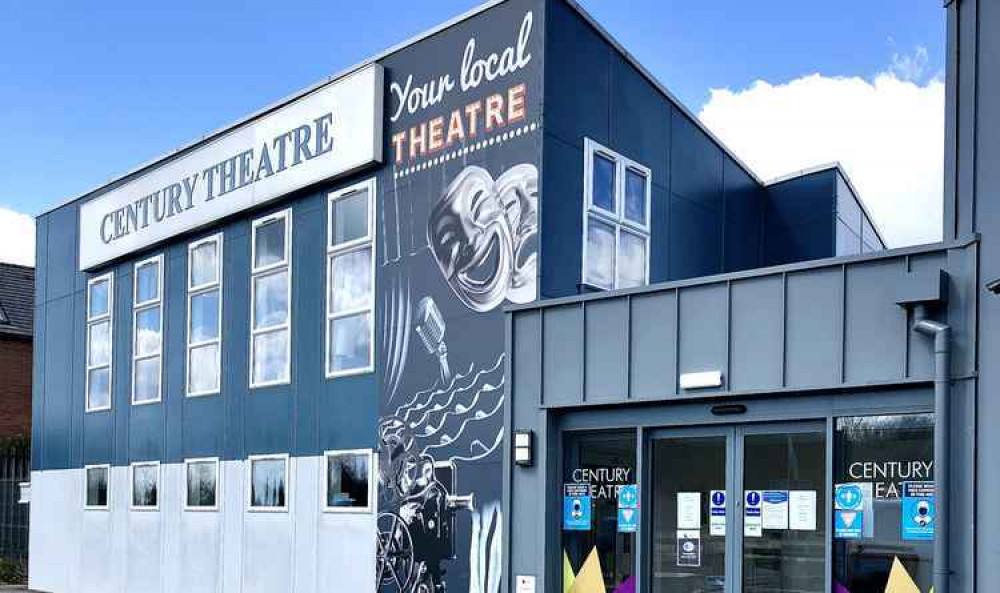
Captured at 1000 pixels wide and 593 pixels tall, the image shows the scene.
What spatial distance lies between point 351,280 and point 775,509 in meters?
6.31

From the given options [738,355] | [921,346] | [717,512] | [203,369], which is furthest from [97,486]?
[921,346]

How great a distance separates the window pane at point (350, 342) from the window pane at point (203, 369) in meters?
2.83

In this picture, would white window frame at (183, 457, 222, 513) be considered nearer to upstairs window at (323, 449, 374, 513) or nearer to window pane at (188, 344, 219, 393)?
window pane at (188, 344, 219, 393)

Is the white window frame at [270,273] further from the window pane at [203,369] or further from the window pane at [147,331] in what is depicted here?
the window pane at [147,331]

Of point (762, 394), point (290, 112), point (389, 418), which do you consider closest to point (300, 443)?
point (389, 418)

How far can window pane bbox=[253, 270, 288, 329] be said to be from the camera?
14180mm

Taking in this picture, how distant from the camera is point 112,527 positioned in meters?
17.2

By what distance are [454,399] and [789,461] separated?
13.1ft

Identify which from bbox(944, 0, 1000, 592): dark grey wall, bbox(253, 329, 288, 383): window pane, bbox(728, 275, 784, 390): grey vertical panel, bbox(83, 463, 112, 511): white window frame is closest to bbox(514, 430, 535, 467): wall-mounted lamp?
bbox(728, 275, 784, 390): grey vertical panel

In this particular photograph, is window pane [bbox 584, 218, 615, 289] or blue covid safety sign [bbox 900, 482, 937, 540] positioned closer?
blue covid safety sign [bbox 900, 482, 937, 540]

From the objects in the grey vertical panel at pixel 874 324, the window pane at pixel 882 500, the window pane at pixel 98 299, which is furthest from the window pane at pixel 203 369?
the grey vertical panel at pixel 874 324

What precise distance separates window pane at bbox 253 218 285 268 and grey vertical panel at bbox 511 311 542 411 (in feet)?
16.3

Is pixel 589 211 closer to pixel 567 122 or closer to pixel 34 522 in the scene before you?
pixel 567 122

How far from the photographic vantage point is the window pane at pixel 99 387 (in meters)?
17.8
